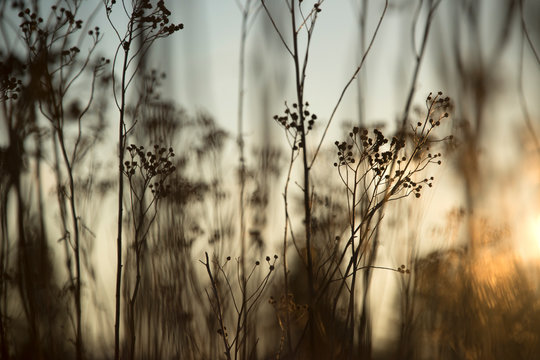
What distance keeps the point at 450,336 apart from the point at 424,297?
0.90ft

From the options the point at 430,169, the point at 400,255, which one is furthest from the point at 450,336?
the point at 430,169

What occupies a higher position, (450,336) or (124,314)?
(124,314)

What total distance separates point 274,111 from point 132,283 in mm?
1287

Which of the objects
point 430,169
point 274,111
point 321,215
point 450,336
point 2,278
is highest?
point 274,111

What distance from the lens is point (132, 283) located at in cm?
283

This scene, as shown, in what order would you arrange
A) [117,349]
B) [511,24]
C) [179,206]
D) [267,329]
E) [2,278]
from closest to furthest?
[117,349]
[2,278]
[511,24]
[179,206]
[267,329]

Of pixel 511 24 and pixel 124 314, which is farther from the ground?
pixel 511 24

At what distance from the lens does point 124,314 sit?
272cm

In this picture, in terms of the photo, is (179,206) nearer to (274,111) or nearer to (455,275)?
(274,111)

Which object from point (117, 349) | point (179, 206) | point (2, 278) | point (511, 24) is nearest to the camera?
point (117, 349)

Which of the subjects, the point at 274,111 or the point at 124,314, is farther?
the point at 124,314

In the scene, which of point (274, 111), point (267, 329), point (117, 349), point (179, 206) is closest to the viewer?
point (117, 349)

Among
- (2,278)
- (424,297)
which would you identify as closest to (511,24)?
(424,297)

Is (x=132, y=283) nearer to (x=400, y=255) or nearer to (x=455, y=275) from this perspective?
(x=400, y=255)
